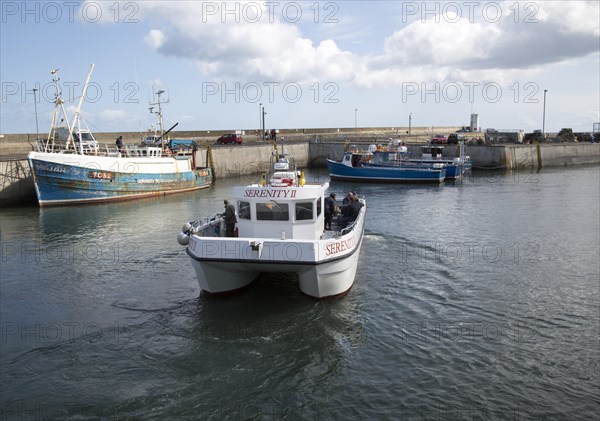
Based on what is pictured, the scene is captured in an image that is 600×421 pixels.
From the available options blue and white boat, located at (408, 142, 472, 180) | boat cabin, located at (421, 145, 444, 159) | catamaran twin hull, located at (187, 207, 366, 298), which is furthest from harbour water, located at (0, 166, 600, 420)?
boat cabin, located at (421, 145, 444, 159)

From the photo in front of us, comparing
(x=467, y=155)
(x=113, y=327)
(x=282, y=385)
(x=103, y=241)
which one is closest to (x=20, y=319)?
(x=113, y=327)

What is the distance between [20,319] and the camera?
1321 cm

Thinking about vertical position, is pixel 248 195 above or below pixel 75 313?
above

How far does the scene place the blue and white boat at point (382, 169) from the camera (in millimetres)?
45969

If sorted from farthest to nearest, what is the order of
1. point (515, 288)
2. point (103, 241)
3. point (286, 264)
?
point (103, 241) → point (515, 288) → point (286, 264)

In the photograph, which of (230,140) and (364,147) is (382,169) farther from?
(230,140)

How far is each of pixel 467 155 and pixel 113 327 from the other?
53.5 metres

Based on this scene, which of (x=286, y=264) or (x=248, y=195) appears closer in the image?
(x=286, y=264)

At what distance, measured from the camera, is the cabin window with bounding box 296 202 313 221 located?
14141 mm

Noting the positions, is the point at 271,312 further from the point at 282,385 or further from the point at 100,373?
the point at 100,373

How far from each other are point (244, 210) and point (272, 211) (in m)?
0.84

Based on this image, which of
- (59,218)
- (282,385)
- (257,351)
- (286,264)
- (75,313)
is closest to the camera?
(282,385)

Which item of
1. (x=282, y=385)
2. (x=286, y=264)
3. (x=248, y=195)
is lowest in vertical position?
(x=282, y=385)

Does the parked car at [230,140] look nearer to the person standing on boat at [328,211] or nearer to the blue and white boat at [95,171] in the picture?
the blue and white boat at [95,171]
